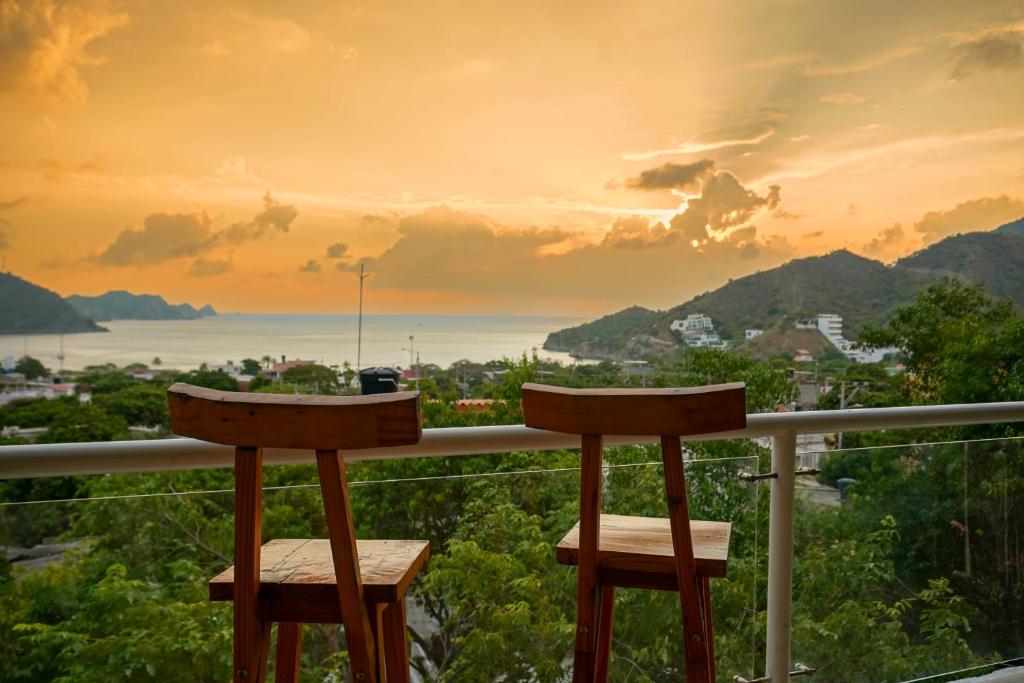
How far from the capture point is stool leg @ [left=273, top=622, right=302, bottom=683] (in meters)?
1.69

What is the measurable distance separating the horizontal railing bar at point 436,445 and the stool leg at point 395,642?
12.5 inches

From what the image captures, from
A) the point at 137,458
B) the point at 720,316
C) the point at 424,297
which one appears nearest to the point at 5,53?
the point at 424,297

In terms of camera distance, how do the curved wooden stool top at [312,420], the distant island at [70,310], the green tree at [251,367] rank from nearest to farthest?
the curved wooden stool top at [312,420] → the distant island at [70,310] → the green tree at [251,367]

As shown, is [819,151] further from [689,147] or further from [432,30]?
[432,30]

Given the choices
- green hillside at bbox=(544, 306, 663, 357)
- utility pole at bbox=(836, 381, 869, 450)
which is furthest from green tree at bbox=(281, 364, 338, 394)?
utility pole at bbox=(836, 381, 869, 450)

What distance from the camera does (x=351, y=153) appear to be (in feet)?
61.9

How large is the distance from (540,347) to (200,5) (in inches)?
395

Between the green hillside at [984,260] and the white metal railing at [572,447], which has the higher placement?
the green hillside at [984,260]

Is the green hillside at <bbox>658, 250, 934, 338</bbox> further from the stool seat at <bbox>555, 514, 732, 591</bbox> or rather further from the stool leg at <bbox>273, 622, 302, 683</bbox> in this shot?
the stool leg at <bbox>273, 622, 302, 683</bbox>

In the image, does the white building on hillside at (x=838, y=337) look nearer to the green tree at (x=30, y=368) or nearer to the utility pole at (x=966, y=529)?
the utility pole at (x=966, y=529)

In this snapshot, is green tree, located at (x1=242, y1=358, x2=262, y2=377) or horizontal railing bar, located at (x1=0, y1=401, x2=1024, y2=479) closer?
horizontal railing bar, located at (x1=0, y1=401, x2=1024, y2=479)

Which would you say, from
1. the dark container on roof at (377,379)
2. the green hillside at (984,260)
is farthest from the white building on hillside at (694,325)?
the dark container on roof at (377,379)

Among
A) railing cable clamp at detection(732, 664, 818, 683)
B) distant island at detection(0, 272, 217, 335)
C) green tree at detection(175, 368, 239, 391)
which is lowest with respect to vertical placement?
railing cable clamp at detection(732, 664, 818, 683)

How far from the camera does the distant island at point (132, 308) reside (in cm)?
2188
